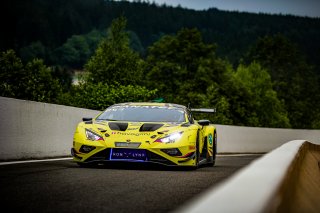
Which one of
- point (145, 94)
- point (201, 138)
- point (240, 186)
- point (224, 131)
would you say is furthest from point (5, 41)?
point (240, 186)

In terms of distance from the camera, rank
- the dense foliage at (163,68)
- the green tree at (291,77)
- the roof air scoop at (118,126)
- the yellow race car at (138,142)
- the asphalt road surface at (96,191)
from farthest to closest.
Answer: the green tree at (291,77), the dense foliage at (163,68), the roof air scoop at (118,126), the yellow race car at (138,142), the asphalt road surface at (96,191)

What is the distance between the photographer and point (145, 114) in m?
11.7

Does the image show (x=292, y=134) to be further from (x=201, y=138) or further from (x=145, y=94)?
(x=201, y=138)

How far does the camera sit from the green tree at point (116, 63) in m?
61.6

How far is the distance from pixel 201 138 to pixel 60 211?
7.20m

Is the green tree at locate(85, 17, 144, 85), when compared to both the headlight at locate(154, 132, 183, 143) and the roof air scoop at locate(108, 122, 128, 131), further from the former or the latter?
the headlight at locate(154, 132, 183, 143)

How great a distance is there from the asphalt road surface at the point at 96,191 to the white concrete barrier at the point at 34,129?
9.91 ft

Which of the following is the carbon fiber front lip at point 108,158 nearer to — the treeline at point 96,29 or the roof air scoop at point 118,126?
the roof air scoop at point 118,126

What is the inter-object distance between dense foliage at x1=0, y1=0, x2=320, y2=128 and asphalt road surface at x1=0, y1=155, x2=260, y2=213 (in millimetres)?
30132

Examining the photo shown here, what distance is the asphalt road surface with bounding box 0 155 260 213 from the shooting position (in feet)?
16.4

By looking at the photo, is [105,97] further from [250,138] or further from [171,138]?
[171,138]

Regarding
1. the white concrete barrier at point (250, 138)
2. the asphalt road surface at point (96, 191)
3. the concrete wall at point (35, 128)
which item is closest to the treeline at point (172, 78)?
the white concrete barrier at point (250, 138)

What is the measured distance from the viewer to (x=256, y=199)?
7.05 feet

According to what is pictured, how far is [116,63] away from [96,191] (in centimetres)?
5607
